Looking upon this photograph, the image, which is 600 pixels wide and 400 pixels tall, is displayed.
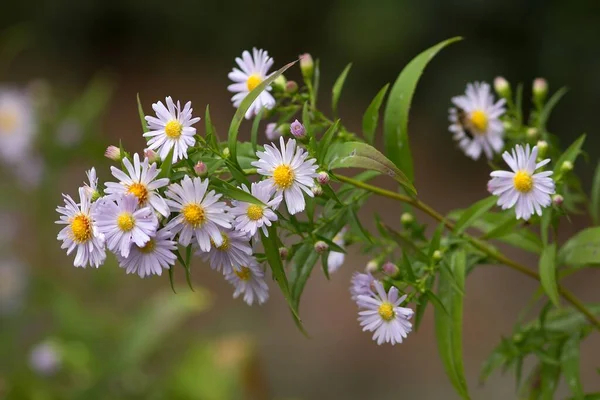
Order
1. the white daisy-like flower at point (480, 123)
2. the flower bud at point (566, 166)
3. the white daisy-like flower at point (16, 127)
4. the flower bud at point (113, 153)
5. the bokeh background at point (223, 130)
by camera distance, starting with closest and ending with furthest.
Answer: the flower bud at point (113, 153), the flower bud at point (566, 166), the white daisy-like flower at point (480, 123), the bokeh background at point (223, 130), the white daisy-like flower at point (16, 127)

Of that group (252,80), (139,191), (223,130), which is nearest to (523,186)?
(252,80)

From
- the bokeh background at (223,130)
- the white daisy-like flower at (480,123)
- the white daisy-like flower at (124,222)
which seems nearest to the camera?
the white daisy-like flower at (124,222)

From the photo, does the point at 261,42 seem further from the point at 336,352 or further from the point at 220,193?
the point at 220,193

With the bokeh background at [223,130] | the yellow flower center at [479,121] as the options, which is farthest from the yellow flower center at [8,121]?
the yellow flower center at [479,121]

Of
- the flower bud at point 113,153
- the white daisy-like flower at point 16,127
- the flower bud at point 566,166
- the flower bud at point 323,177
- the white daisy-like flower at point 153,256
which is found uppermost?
the white daisy-like flower at point 16,127

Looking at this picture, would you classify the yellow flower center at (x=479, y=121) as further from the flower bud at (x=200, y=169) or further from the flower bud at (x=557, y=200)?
the flower bud at (x=200, y=169)

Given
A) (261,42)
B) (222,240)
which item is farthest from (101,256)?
(261,42)
